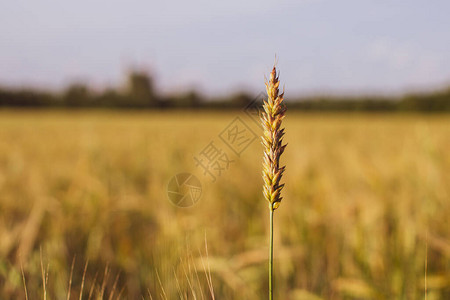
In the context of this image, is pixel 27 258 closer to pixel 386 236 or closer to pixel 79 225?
pixel 79 225

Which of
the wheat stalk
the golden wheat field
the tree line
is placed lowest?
the golden wheat field

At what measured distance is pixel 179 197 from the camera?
2.44 metres

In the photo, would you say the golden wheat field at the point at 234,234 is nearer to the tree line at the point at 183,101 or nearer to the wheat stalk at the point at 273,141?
the wheat stalk at the point at 273,141

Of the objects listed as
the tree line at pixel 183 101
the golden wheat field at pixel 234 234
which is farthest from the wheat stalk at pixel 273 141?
the tree line at pixel 183 101

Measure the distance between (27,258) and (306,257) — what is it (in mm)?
1206

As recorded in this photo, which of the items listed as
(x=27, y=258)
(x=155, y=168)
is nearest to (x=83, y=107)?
(x=155, y=168)

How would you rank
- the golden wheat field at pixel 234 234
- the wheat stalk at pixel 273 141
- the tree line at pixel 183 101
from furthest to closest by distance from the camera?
the tree line at pixel 183 101 → the golden wheat field at pixel 234 234 → the wheat stalk at pixel 273 141

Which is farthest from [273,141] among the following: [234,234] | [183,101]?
[183,101]

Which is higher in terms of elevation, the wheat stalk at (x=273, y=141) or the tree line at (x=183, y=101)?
the tree line at (x=183, y=101)

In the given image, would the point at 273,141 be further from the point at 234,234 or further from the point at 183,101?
the point at 183,101

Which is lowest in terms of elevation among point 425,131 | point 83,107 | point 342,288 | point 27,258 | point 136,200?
point 342,288

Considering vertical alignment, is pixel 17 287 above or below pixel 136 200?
below

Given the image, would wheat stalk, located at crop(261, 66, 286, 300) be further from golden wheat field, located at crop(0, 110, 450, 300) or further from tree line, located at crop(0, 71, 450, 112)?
tree line, located at crop(0, 71, 450, 112)

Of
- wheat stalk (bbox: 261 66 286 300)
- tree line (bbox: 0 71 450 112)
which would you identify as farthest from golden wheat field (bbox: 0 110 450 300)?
tree line (bbox: 0 71 450 112)
